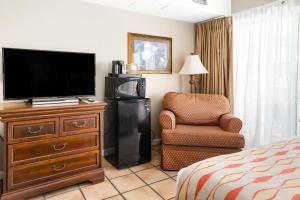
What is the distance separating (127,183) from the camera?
224 cm

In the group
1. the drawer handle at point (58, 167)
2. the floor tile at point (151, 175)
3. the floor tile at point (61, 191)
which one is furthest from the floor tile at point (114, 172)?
the drawer handle at point (58, 167)

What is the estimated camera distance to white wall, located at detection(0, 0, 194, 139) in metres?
2.29

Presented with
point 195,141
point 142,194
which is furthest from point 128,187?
point 195,141

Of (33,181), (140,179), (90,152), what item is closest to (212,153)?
(140,179)

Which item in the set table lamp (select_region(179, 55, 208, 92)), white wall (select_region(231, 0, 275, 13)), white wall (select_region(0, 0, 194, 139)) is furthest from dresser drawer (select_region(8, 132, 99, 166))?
white wall (select_region(231, 0, 275, 13))

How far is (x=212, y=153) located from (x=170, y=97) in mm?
985

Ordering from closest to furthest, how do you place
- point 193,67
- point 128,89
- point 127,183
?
point 127,183 → point 128,89 → point 193,67

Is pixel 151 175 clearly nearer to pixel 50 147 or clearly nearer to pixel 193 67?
pixel 50 147

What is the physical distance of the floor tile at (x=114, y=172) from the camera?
242 cm

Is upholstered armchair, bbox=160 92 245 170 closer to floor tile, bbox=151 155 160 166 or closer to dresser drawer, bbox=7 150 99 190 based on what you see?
floor tile, bbox=151 155 160 166

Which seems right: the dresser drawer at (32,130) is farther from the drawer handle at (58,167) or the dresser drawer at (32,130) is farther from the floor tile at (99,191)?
the floor tile at (99,191)

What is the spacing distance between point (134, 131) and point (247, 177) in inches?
70.4

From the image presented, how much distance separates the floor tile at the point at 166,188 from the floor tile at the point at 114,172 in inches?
17.2

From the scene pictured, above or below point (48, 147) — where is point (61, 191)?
below
